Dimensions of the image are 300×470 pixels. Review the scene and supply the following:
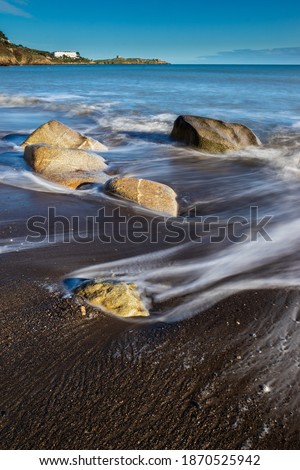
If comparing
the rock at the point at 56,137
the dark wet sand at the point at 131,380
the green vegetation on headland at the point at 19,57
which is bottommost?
the dark wet sand at the point at 131,380

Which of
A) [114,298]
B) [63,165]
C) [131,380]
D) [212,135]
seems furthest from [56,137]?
[131,380]

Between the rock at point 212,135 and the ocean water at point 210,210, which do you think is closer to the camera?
the ocean water at point 210,210

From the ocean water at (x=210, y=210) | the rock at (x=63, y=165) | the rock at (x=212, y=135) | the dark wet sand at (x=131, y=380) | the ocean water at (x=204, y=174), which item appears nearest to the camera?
the dark wet sand at (x=131, y=380)

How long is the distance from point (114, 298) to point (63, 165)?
14.4 ft

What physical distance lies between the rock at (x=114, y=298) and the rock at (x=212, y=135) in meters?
6.98

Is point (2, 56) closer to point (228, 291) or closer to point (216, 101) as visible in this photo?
point (216, 101)

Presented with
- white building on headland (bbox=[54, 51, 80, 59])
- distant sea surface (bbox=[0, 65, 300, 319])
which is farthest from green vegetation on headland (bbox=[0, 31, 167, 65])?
distant sea surface (bbox=[0, 65, 300, 319])

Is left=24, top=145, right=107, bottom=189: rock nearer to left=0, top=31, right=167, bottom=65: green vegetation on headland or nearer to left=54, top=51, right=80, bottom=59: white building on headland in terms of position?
left=0, top=31, right=167, bottom=65: green vegetation on headland

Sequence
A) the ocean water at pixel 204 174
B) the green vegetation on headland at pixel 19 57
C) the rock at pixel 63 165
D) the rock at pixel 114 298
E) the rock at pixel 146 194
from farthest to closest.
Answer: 1. the green vegetation on headland at pixel 19 57
2. the rock at pixel 63 165
3. the rock at pixel 146 194
4. the ocean water at pixel 204 174
5. the rock at pixel 114 298

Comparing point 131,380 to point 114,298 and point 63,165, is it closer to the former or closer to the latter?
point 114,298

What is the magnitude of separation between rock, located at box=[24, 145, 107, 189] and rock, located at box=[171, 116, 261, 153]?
333 cm

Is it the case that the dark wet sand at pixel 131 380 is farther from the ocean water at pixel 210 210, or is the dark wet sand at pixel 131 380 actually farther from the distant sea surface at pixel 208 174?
the distant sea surface at pixel 208 174

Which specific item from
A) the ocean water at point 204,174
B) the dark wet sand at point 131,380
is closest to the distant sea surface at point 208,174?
the ocean water at point 204,174

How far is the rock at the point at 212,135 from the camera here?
936 centimetres
